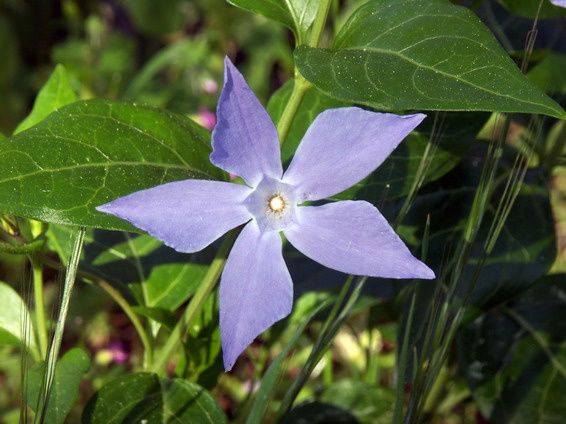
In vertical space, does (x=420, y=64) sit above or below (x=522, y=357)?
above

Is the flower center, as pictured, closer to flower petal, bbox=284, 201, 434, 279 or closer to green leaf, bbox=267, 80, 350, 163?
flower petal, bbox=284, 201, 434, 279

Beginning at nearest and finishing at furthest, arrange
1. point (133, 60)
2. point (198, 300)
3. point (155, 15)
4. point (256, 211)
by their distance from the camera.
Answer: point (256, 211) < point (198, 300) < point (155, 15) < point (133, 60)

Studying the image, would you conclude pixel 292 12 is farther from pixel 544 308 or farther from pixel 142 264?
pixel 544 308

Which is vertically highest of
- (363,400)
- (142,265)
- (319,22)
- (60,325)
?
(319,22)

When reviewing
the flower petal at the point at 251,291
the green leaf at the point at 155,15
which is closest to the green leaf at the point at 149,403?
the flower petal at the point at 251,291

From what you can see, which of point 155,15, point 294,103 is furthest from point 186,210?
point 155,15

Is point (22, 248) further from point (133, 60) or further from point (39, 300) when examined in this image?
point (133, 60)

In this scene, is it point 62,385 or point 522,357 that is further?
point 522,357

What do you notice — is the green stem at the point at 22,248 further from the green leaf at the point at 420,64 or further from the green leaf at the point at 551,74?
the green leaf at the point at 551,74

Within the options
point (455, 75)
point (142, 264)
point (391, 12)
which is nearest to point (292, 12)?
point (391, 12)
